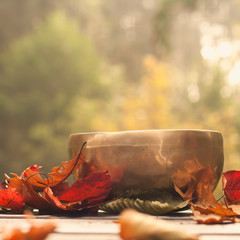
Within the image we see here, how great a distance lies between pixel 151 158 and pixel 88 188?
0.07 metres

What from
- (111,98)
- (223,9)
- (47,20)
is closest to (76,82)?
(111,98)

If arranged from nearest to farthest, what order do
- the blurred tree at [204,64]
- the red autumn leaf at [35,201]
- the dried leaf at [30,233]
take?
the dried leaf at [30,233] < the red autumn leaf at [35,201] < the blurred tree at [204,64]

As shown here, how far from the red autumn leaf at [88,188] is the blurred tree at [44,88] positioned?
7522 mm

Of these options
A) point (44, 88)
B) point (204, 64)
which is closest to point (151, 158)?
point (44, 88)

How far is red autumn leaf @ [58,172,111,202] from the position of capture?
36 cm

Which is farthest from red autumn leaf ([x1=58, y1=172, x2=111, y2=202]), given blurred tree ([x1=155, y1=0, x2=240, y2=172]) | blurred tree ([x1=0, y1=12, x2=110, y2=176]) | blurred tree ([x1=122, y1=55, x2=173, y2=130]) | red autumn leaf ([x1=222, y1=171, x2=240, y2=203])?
blurred tree ([x1=0, y1=12, x2=110, y2=176])

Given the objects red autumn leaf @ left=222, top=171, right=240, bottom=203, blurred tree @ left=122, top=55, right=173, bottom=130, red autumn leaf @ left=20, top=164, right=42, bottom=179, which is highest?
red autumn leaf @ left=20, top=164, right=42, bottom=179

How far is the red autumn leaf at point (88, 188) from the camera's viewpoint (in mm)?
355

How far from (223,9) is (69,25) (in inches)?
150

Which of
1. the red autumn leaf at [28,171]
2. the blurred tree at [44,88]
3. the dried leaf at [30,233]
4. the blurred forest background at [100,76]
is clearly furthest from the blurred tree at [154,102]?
the dried leaf at [30,233]

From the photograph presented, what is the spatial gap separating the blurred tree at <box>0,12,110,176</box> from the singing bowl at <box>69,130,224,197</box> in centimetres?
751

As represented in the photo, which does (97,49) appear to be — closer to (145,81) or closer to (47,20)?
(47,20)

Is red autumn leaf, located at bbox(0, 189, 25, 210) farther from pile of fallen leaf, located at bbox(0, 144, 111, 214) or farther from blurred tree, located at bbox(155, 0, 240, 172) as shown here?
blurred tree, located at bbox(155, 0, 240, 172)

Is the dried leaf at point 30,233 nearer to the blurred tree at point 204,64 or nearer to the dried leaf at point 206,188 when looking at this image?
the dried leaf at point 206,188
